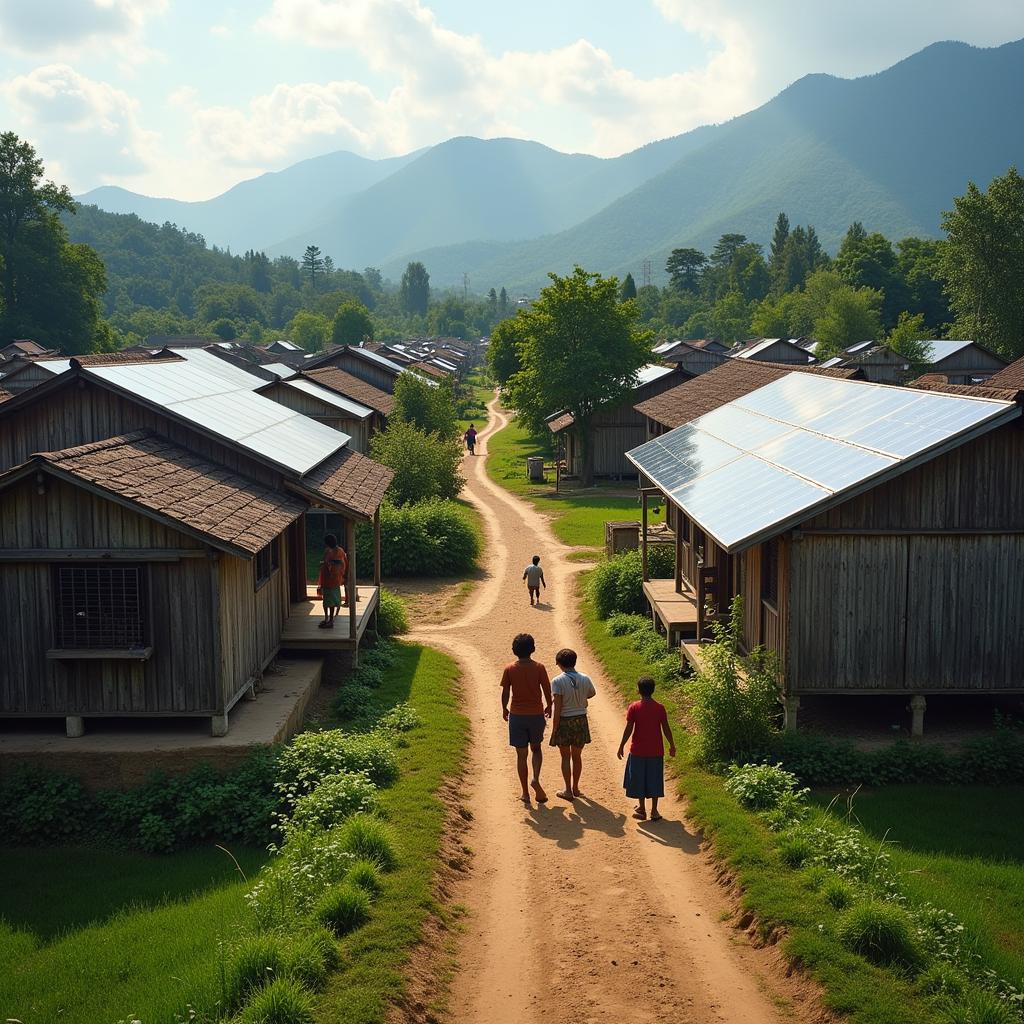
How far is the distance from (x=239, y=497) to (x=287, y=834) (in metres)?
6.22

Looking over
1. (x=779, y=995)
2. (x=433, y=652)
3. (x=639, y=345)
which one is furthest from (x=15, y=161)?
(x=779, y=995)

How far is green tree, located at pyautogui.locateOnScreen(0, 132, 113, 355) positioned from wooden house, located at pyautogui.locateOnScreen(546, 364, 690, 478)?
186 ft

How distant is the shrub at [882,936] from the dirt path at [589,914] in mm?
984

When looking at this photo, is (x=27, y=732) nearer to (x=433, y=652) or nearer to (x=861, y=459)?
(x=433, y=652)

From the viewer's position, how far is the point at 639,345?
1886 inches

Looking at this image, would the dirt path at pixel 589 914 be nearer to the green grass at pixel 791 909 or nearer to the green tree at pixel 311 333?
the green grass at pixel 791 909

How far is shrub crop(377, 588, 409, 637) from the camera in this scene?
76.8 ft

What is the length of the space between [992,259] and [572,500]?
1637 inches

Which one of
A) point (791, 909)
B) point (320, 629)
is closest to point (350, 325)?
point (320, 629)

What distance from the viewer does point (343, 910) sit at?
9.95m

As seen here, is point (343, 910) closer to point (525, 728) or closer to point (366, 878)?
point (366, 878)

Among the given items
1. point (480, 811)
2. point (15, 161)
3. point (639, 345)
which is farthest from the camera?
point (15, 161)

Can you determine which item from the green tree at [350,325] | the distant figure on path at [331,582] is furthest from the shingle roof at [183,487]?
the green tree at [350,325]

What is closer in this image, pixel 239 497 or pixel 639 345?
pixel 239 497
